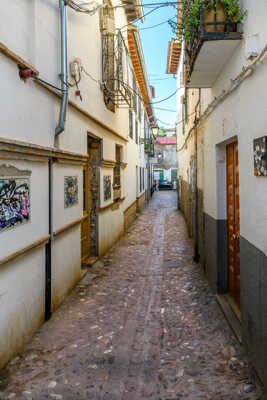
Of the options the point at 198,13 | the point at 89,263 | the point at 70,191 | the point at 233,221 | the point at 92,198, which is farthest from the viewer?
the point at 92,198

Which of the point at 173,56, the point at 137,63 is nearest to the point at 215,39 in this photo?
the point at 137,63

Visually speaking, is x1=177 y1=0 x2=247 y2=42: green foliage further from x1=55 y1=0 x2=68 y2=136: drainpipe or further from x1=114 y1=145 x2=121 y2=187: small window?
x1=114 y1=145 x2=121 y2=187: small window

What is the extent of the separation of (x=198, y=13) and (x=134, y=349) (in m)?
4.23

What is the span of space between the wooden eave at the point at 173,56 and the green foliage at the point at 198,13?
1141 cm

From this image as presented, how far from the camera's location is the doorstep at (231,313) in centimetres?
412

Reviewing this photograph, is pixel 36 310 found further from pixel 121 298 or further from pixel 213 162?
pixel 213 162

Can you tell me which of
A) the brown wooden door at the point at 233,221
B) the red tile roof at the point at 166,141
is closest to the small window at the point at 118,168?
the brown wooden door at the point at 233,221

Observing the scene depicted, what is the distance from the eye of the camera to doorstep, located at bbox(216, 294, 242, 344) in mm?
4117

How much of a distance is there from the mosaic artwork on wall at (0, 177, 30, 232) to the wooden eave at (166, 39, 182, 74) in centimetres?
1340

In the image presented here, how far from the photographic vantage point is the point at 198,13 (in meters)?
4.11

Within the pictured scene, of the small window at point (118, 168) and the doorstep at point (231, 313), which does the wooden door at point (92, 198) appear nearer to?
the small window at point (118, 168)

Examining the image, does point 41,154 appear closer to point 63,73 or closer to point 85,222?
point 63,73

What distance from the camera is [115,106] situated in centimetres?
985

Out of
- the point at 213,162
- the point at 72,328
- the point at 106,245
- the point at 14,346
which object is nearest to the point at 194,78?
the point at 213,162
